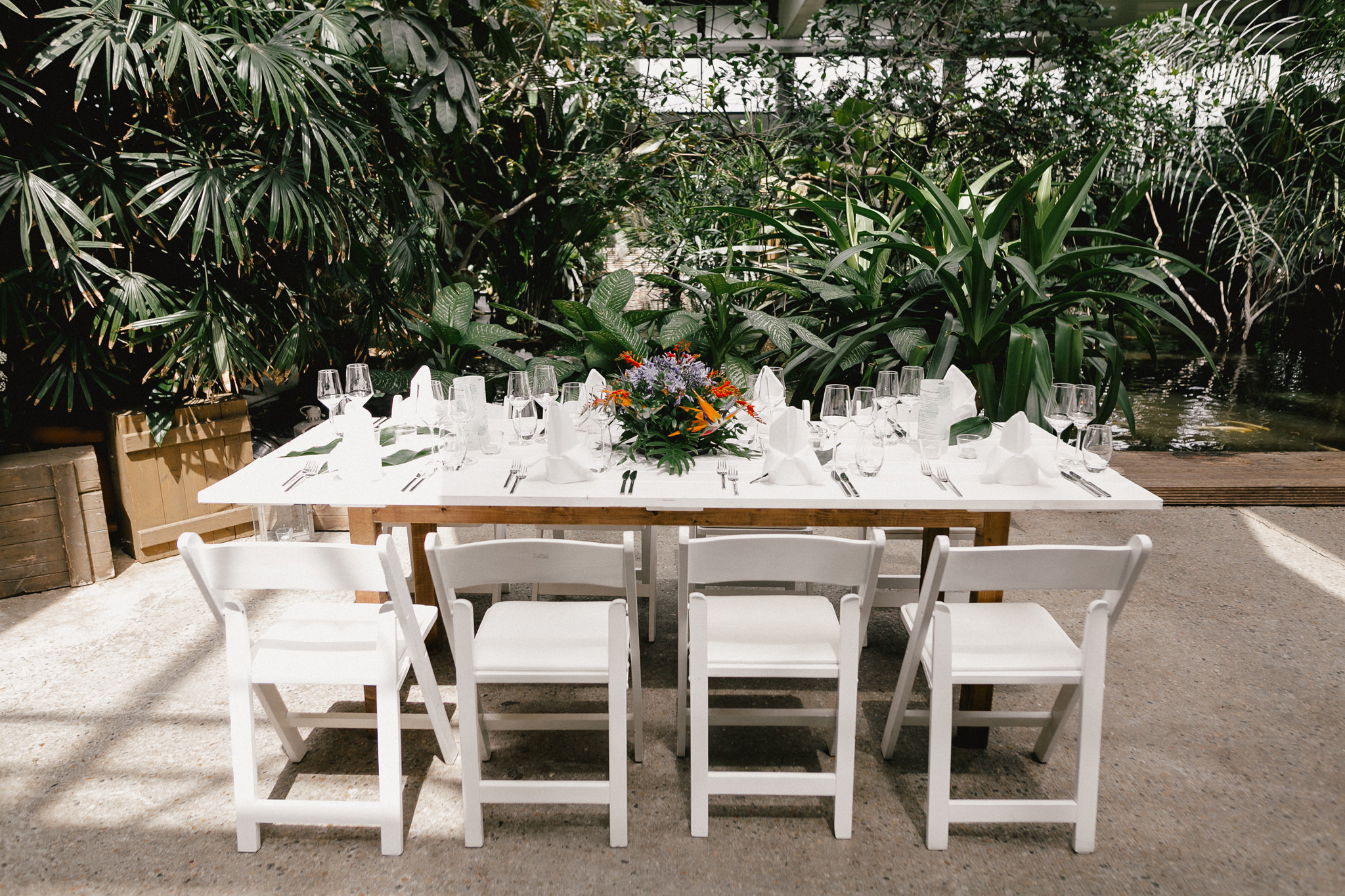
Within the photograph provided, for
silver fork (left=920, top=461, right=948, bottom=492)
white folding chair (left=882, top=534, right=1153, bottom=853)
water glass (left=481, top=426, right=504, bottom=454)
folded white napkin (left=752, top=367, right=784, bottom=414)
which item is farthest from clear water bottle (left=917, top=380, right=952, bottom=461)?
water glass (left=481, top=426, right=504, bottom=454)

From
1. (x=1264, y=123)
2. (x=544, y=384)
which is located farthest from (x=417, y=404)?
(x=1264, y=123)

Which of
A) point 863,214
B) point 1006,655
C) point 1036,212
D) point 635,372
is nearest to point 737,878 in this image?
point 1006,655

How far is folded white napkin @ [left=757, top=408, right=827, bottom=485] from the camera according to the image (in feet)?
6.85

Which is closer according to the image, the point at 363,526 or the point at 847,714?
the point at 847,714

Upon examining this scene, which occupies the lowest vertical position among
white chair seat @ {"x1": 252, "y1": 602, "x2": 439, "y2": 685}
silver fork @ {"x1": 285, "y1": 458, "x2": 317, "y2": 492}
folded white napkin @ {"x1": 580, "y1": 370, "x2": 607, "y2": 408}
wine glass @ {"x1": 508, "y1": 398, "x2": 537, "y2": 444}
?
white chair seat @ {"x1": 252, "y1": 602, "x2": 439, "y2": 685}

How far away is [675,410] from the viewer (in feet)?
7.48

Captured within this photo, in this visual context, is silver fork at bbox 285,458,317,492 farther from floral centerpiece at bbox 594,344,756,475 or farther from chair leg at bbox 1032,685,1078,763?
chair leg at bbox 1032,685,1078,763

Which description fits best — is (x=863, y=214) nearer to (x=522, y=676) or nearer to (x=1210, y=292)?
(x=522, y=676)

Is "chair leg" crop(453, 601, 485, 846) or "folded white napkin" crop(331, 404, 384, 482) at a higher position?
"folded white napkin" crop(331, 404, 384, 482)

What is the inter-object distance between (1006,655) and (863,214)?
2944 mm

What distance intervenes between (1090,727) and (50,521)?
3390 millimetres

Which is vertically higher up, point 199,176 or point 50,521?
point 199,176

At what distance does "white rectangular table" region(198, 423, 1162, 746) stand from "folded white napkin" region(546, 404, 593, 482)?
0.08 feet

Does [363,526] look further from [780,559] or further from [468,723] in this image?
[780,559]
